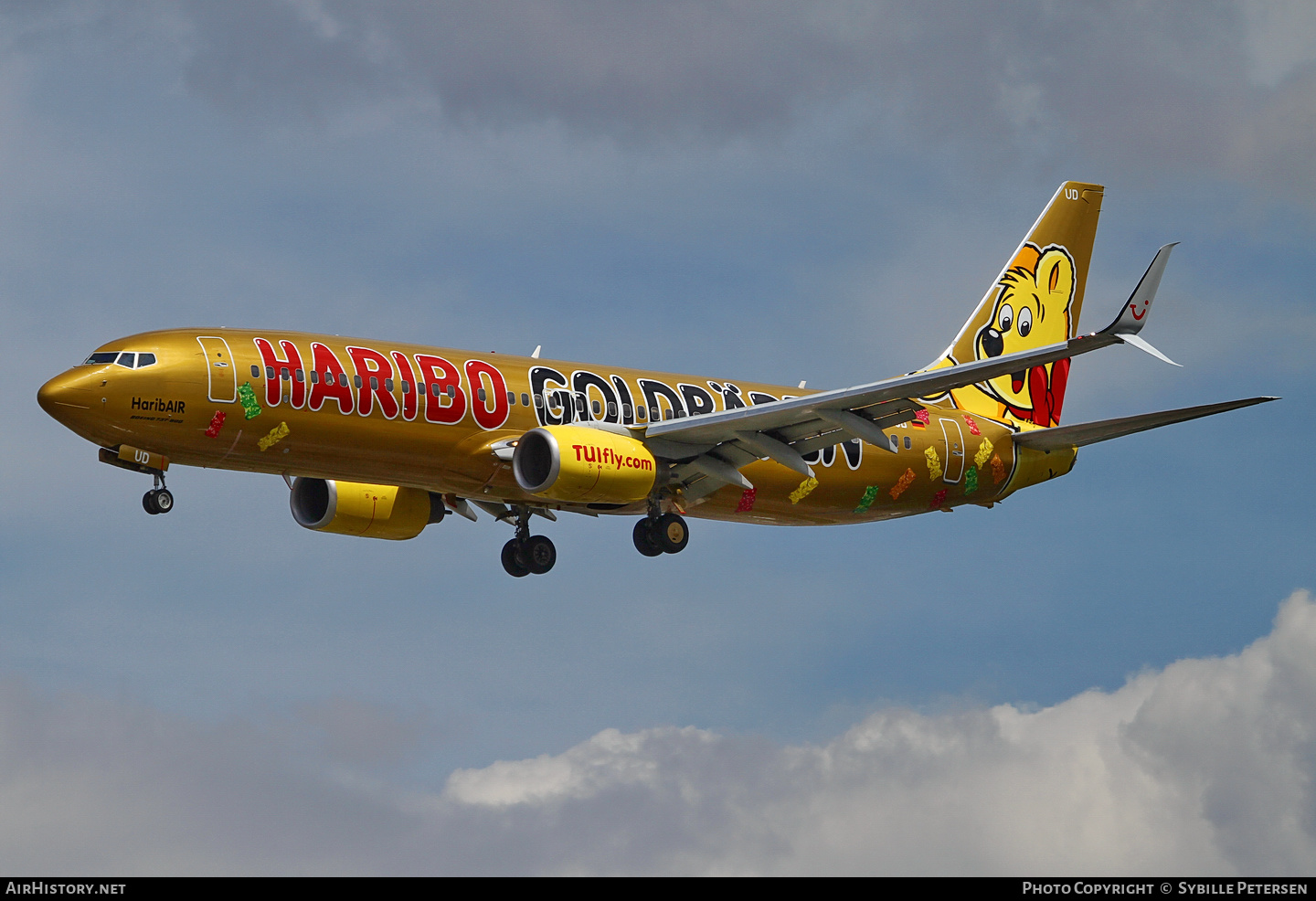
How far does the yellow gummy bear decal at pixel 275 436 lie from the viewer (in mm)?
37344

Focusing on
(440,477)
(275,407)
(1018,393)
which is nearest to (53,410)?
(275,407)

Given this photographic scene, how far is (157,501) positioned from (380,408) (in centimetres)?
509

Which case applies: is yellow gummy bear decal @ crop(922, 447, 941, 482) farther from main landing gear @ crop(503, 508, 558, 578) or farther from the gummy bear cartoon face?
main landing gear @ crop(503, 508, 558, 578)

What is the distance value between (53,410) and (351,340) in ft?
21.6

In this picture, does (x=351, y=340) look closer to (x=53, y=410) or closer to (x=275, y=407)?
(x=275, y=407)

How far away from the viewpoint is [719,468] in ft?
138

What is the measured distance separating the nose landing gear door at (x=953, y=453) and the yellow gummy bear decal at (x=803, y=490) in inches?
175

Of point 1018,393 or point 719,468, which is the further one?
point 1018,393

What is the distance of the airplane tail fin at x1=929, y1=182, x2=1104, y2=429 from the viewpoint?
51.3m

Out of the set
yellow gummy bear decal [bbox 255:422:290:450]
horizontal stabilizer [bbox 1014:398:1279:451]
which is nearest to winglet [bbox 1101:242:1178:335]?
horizontal stabilizer [bbox 1014:398:1279:451]

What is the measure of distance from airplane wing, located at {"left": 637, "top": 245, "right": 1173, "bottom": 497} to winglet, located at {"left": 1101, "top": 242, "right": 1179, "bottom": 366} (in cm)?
4

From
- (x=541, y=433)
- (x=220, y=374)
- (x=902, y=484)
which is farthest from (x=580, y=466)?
(x=902, y=484)

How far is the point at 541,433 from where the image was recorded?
3872cm

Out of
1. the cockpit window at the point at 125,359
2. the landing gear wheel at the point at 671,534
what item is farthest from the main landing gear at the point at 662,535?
the cockpit window at the point at 125,359
